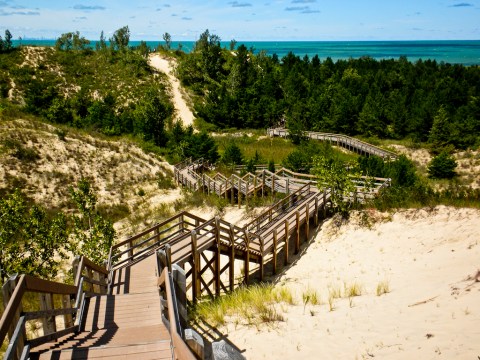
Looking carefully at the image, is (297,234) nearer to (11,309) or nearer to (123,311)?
(123,311)

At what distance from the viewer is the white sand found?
6.90 meters

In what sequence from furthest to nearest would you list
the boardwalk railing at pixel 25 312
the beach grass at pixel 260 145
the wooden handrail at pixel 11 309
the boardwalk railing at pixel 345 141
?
the beach grass at pixel 260 145 → the boardwalk railing at pixel 345 141 → the boardwalk railing at pixel 25 312 → the wooden handrail at pixel 11 309

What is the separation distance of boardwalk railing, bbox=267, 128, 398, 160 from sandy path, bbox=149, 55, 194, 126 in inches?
485

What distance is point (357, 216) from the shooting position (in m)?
17.8

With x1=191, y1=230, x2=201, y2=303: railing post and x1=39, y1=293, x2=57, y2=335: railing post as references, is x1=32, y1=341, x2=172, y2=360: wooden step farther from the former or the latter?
x1=191, y1=230, x2=201, y2=303: railing post

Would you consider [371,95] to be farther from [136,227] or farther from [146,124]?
[136,227]

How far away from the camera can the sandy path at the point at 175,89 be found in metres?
55.4

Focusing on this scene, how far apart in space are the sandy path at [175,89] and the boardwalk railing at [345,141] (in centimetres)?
1233

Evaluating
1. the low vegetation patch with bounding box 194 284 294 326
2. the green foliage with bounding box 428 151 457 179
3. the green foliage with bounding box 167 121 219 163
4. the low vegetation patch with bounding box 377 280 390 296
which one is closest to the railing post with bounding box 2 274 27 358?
the low vegetation patch with bounding box 194 284 294 326

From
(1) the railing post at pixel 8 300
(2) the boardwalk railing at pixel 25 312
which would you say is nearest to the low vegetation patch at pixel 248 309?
(2) the boardwalk railing at pixel 25 312

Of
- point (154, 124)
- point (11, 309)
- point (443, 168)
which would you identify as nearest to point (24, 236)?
point (11, 309)

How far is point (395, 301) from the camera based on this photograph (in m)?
9.20

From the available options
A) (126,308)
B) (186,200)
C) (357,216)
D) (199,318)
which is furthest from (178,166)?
(126,308)

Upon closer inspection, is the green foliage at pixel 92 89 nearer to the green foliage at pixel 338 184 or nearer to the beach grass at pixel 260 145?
the beach grass at pixel 260 145
